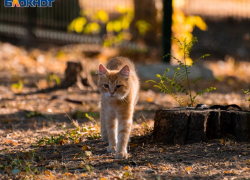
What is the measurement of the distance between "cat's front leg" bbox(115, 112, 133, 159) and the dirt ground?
106mm

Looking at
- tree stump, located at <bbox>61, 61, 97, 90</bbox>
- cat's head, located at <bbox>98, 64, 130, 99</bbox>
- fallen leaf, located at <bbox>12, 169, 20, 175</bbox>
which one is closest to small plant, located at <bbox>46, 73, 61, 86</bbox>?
tree stump, located at <bbox>61, 61, 97, 90</bbox>

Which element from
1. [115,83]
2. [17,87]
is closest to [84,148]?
[115,83]

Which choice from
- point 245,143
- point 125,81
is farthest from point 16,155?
point 245,143

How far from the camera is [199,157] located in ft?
15.6

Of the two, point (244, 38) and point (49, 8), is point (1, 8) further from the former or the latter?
point (244, 38)

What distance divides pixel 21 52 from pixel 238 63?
263 inches

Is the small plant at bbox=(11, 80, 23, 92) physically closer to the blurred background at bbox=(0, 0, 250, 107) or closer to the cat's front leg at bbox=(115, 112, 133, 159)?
the blurred background at bbox=(0, 0, 250, 107)

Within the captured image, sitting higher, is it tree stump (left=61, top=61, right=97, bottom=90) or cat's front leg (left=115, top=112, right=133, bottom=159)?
tree stump (left=61, top=61, right=97, bottom=90)

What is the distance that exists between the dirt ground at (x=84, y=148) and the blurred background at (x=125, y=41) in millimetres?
886

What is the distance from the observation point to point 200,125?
201 inches

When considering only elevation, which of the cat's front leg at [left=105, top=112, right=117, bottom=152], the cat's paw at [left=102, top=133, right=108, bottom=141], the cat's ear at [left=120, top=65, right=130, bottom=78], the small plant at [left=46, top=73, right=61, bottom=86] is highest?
the cat's ear at [left=120, top=65, right=130, bottom=78]

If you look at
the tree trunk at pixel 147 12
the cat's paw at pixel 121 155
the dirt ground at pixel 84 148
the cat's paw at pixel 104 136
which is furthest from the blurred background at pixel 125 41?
the cat's paw at pixel 121 155

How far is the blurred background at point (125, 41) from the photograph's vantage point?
10.7m

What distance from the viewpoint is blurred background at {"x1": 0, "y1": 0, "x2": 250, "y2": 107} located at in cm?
1070
